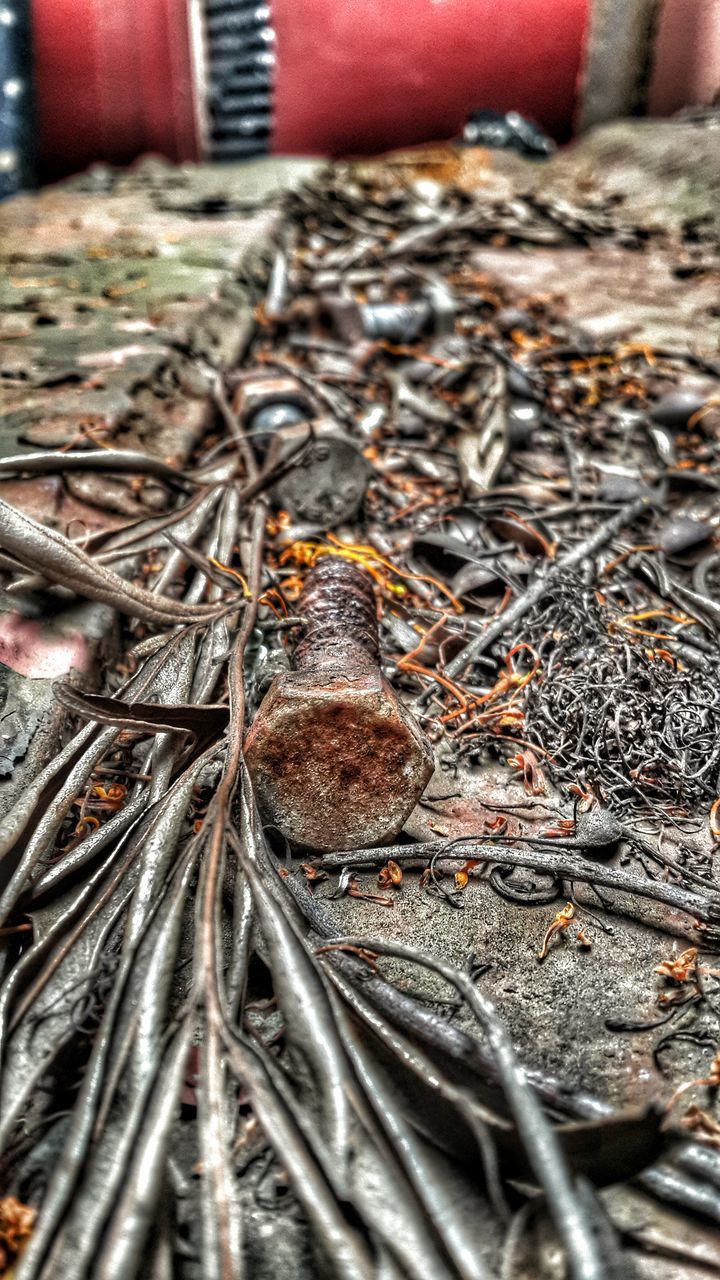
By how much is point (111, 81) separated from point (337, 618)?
21.0 feet

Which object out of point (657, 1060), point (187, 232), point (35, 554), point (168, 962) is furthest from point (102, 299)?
point (657, 1060)

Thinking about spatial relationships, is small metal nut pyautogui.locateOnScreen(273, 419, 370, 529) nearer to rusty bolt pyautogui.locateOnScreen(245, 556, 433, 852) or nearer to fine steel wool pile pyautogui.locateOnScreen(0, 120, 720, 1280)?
fine steel wool pile pyautogui.locateOnScreen(0, 120, 720, 1280)

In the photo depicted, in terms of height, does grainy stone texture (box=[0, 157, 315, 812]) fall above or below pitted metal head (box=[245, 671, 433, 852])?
above

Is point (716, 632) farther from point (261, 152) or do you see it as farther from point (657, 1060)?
point (261, 152)

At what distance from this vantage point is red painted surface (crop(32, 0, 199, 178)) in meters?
6.39

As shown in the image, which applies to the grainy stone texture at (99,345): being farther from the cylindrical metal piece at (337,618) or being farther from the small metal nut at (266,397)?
the cylindrical metal piece at (337,618)

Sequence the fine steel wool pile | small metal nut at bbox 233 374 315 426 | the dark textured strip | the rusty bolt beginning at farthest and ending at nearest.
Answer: the dark textured strip → small metal nut at bbox 233 374 315 426 → the rusty bolt → the fine steel wool pile

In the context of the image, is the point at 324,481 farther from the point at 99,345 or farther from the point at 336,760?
the point at 336,760

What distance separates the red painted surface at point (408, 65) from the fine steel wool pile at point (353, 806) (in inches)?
156

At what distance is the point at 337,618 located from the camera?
2.12m

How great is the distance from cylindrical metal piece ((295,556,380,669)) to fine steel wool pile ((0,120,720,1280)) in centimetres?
1

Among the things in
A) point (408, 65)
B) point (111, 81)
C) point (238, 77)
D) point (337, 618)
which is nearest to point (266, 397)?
point (337, 618)

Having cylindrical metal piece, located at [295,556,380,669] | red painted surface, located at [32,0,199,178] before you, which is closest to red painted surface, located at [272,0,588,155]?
red painted surface, located at [32,0,199,178]

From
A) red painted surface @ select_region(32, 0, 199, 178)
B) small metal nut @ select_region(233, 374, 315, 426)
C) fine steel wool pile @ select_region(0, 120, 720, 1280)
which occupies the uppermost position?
red painted surface @ select_region(32, 0, 199, 178)
